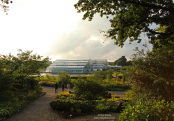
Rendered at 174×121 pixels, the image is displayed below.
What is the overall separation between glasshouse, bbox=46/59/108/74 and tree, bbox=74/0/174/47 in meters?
42.4

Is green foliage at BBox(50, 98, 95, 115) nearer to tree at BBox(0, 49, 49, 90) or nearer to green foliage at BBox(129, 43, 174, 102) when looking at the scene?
green foliage at BBox(129, 43, 174, 102)

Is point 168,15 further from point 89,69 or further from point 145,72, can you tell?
point 89,69

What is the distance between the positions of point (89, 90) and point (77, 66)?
43.2m

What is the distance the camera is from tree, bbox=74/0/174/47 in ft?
19.4

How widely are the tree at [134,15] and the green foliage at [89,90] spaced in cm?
359

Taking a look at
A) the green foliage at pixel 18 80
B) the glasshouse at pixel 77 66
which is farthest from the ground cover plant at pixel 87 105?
the glasshouse at pixel 77 66

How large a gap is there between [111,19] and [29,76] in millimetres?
9883

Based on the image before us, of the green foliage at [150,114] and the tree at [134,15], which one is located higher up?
the tree at [134,15]

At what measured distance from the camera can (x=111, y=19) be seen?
296 inches

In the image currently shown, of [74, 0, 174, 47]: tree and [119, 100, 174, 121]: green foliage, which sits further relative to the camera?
[74, 0, 174, 47]: tree

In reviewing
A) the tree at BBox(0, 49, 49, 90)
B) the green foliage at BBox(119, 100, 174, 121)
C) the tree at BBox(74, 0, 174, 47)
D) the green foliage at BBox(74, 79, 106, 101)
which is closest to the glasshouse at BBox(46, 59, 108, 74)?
the tree at BBox(0, 49, 49, 90)

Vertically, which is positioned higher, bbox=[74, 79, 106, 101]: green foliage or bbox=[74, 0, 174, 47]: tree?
bbox=[74, 0, 174, 47]: tree

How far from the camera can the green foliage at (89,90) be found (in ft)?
26.8

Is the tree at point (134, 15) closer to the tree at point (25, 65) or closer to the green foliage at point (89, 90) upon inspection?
the green foliage at point (89, 90)
